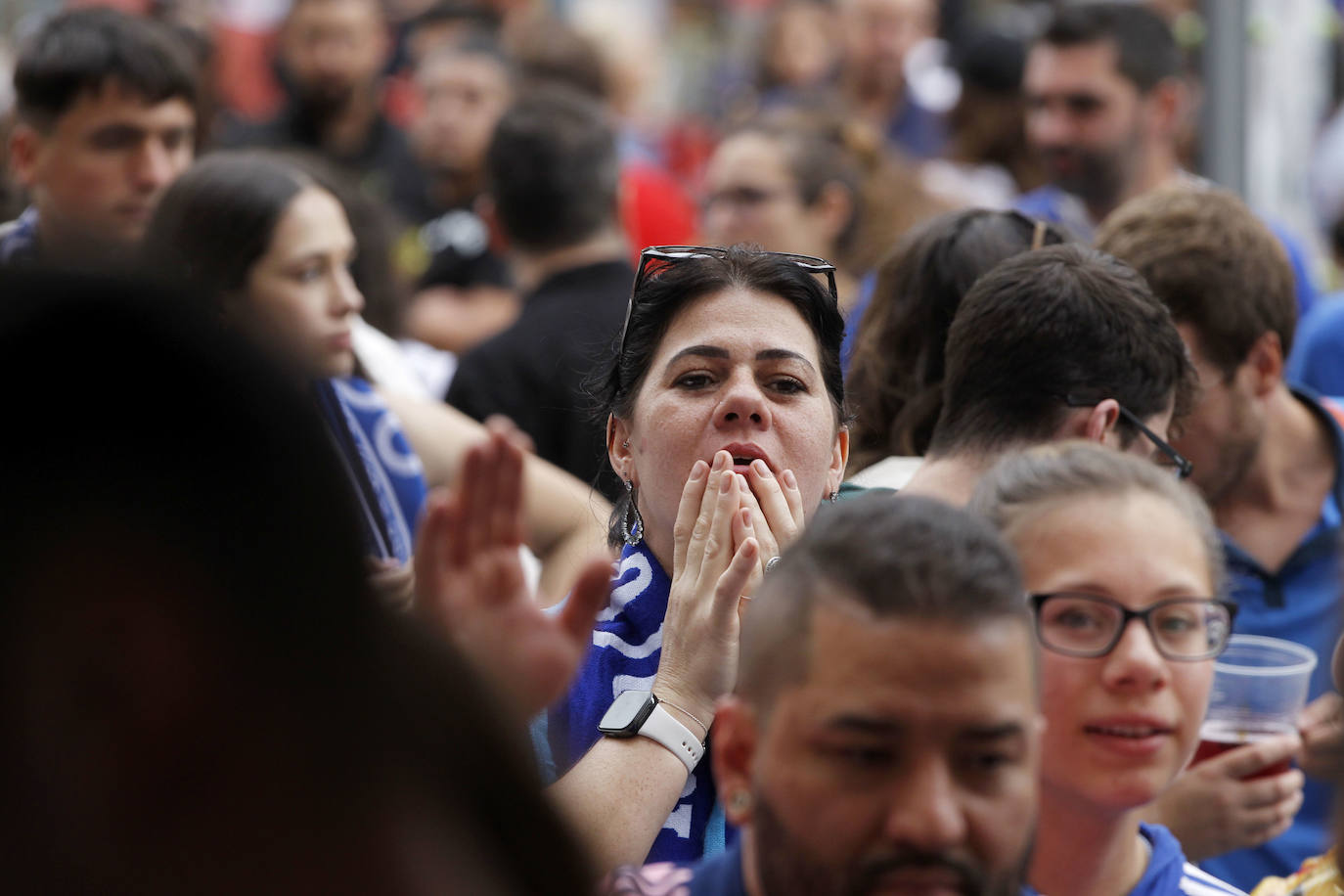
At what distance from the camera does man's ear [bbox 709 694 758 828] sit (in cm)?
168

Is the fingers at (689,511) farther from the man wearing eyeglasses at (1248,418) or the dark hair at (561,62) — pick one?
the dark hair at (561,62)

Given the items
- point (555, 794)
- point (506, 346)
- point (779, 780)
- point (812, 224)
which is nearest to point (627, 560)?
point (555, 794)

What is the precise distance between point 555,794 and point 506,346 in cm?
267

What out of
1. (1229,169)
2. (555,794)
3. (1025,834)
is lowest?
(1229,169)

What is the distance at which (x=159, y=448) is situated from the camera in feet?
2.85

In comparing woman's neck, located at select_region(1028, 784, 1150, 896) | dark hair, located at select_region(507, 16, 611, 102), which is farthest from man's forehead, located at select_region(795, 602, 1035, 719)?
dark hair, located at select_region(507, 16, 611, 102)

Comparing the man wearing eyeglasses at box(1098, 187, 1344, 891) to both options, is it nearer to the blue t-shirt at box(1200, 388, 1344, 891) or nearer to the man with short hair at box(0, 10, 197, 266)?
the blue t-shirt at box(1200, 388, 1344, 891)

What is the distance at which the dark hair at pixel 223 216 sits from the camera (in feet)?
11.4

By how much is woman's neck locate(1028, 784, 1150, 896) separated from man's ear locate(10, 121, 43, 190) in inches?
131

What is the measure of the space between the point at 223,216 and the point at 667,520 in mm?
1590

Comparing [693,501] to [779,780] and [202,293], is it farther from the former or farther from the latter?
[202,293]

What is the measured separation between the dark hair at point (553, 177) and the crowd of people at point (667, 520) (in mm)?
15

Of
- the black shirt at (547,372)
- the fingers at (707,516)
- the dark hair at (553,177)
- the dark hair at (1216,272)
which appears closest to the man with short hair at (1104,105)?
the dark hair at (553,177)

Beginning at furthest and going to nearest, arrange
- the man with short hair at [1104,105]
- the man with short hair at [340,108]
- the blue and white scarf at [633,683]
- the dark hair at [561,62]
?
the man with short hair at [340,108], the dark hair at [561,62], the man with short hair at [1104,105], the blue and white scarf at [633,683]
